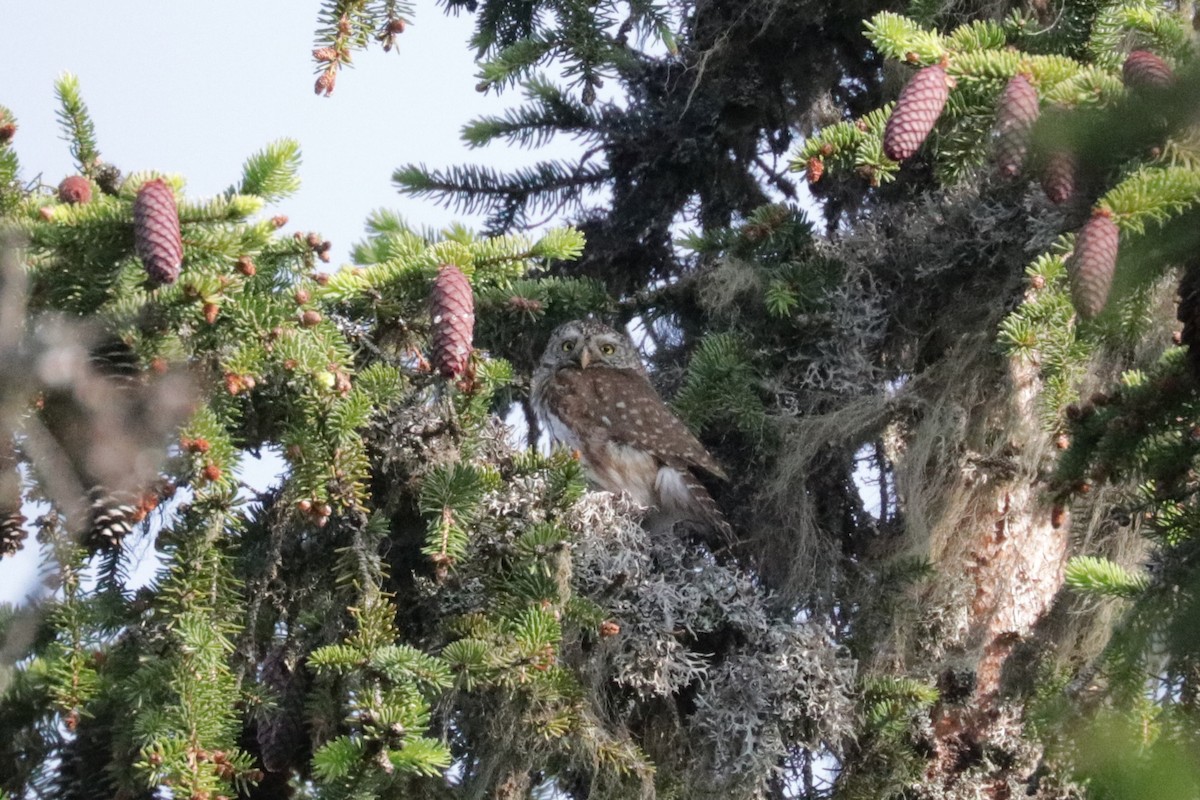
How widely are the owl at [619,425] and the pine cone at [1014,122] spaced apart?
6.77 feet

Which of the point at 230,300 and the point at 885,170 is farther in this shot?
the point at 885,170

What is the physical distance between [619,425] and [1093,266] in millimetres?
2750

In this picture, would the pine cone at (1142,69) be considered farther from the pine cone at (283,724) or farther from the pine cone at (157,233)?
the pine cone at (283,724)

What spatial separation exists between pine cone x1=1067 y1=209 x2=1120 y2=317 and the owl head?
9.23 feet

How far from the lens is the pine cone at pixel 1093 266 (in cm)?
191

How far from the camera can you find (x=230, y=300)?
2.51 metres

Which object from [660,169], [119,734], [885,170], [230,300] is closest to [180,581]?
[119,734]

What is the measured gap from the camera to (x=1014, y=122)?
228 centimetres

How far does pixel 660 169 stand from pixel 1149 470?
247 centimetres

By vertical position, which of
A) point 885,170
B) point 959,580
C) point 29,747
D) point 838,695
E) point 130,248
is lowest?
point 29,747

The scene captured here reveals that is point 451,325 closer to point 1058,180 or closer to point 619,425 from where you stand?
point 1058,180

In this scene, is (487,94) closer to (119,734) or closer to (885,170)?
(885,170)

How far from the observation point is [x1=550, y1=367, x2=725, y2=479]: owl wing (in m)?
4.26

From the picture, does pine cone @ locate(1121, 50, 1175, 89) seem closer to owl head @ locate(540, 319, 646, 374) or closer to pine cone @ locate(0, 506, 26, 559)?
pine cone @ locate(0, 506, 26, 559)
